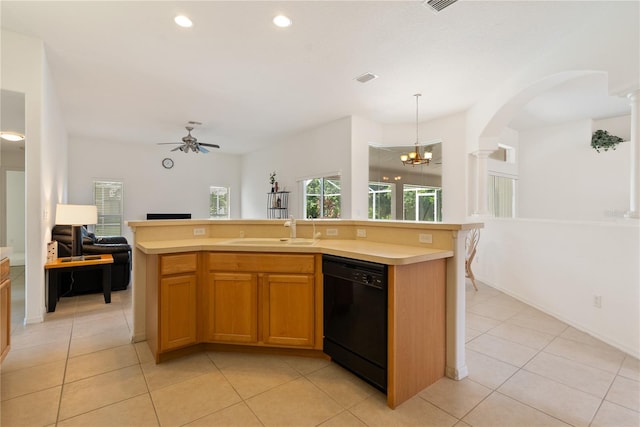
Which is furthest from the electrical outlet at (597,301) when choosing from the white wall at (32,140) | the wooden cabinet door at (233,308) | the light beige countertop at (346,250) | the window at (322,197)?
the white wall at (32,140)

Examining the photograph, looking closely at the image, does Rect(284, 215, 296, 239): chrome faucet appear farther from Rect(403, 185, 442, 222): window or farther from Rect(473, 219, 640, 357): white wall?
Rect(403, 185, 442, 222): window

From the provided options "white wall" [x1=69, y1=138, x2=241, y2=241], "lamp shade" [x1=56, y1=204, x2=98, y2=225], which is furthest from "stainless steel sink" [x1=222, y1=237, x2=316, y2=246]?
"white wall" [x1=69, y1=138, x2=241, y2=241]

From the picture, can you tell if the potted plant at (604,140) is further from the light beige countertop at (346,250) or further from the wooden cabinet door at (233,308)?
the wooden cabinet door at (233,308)

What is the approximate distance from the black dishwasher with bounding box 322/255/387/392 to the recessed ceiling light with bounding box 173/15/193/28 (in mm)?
2673

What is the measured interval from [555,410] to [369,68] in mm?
3860

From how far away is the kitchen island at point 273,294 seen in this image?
215 cm

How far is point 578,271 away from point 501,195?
3.88 meters

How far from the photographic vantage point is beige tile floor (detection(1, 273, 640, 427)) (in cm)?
177

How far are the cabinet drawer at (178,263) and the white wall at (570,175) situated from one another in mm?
Result: 7669

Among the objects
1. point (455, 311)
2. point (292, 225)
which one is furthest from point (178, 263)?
point (455, 311)

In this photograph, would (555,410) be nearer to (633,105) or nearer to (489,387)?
(489,387)

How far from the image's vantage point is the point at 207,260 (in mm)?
2516

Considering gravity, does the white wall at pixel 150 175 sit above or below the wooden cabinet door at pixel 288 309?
above

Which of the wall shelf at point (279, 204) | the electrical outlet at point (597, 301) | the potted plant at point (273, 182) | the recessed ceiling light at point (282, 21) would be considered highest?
the recessed ceiling light at point (282, 21)
